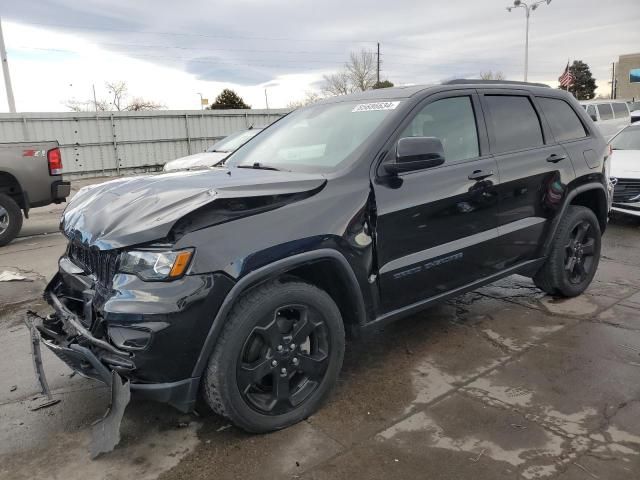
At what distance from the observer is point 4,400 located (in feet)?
11.0

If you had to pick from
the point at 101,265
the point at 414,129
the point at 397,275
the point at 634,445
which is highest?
the point at 414,129

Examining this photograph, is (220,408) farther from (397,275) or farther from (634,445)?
(634,445)

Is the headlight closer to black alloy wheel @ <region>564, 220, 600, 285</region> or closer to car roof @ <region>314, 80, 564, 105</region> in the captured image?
car roof @ <region>314, 80, 564, 105</region>

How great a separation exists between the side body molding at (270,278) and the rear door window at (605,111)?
61.6 ft

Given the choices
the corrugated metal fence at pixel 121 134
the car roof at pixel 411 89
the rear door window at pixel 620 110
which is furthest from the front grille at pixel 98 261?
the rear door window at pixel 620 110

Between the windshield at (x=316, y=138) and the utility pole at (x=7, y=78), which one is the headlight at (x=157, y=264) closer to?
the windshield at (x=316, y=138)

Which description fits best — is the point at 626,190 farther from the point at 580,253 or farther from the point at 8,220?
the point at 8,220

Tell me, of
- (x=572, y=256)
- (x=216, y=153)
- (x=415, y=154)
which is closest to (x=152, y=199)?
(x=415, y=154)

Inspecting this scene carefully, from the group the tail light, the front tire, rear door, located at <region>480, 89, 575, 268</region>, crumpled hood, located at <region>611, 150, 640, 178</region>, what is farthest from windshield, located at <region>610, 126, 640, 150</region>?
the tail light

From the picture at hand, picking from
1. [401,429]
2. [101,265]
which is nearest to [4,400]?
[101,265]

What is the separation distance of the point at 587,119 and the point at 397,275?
280 cm

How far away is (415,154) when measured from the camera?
3.03m

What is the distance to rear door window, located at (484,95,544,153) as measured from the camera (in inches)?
155

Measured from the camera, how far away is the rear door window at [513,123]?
3.94 meters
